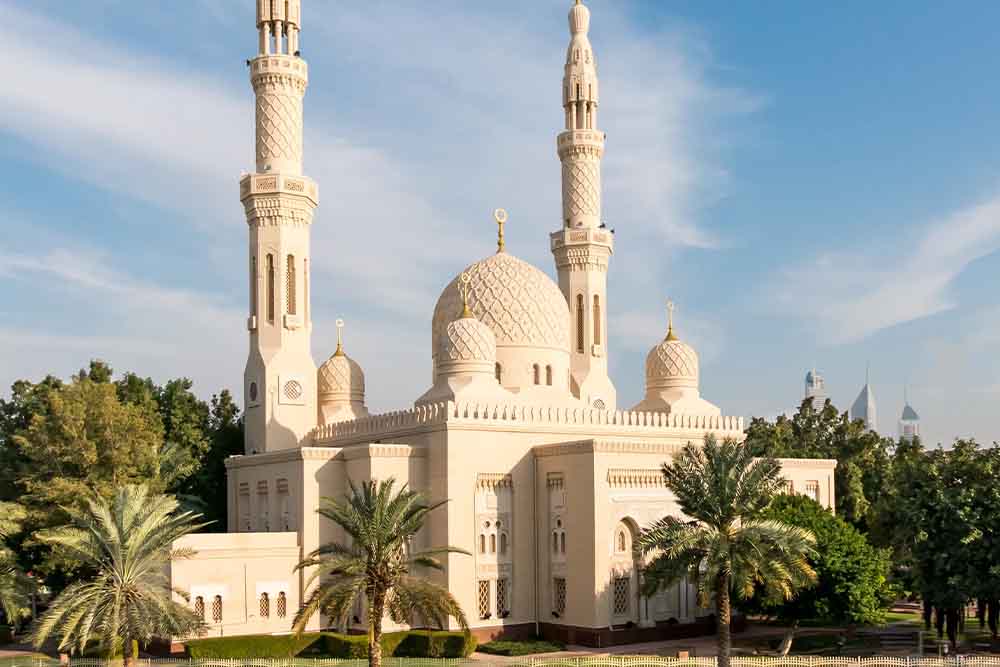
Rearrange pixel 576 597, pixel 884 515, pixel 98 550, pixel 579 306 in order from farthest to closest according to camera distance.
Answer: pixel 579 306, pixel 884 515, pixel 576 597, pixel 98 550

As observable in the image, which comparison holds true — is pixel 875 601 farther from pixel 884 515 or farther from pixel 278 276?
pixel 278 276

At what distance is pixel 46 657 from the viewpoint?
103ft

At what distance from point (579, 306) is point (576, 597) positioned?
49.2ft

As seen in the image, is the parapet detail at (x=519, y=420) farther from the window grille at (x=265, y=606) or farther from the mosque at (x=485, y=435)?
the window grille at (x=265, y=606)

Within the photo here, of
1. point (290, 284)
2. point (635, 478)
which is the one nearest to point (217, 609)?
point (290, 284)

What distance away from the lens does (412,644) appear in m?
31.7

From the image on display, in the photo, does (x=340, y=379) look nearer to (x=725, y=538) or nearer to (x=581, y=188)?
(x=581, y=188)

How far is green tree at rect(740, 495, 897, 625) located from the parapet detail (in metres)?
6.01

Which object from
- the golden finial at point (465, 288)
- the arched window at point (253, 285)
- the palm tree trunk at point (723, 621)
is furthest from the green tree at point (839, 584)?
the arched window at point (253, 285)

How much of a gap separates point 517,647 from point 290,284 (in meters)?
14.9

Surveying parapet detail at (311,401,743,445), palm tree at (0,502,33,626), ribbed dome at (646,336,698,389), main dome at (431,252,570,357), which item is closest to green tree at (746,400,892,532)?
ribbed dome at (646,336,698,389)

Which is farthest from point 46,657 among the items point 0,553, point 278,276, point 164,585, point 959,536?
point 959,536

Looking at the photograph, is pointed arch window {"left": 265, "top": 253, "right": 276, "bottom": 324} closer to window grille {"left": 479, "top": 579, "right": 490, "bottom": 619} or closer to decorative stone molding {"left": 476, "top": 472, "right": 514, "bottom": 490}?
decorative stone molding {"left": 476, "top": 472, "right": 514, "bottom": 490}

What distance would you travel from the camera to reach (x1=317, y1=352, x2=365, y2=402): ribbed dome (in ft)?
137
